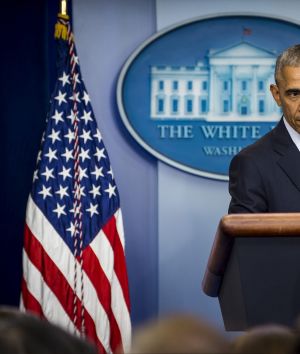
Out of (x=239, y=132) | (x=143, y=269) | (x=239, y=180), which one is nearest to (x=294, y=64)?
(x=239, y=180)

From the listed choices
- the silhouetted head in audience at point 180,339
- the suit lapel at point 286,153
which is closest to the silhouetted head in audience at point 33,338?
the silhouetted head in audience at point 180,339

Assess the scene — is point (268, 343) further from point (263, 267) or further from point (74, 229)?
point (74, 229)

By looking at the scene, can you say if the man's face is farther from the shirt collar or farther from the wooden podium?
the wooden podium

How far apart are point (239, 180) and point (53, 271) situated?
164 centimetres

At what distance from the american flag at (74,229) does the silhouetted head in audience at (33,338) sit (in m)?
3.29

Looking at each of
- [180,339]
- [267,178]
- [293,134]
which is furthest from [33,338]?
[293,134]

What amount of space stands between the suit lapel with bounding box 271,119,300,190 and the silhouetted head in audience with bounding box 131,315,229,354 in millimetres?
1892

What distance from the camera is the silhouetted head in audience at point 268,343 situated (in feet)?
1.74

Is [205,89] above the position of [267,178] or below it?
above

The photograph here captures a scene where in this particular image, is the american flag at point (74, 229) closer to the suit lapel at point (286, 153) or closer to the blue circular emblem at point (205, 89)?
the blue circular emblem at point (205, 89)

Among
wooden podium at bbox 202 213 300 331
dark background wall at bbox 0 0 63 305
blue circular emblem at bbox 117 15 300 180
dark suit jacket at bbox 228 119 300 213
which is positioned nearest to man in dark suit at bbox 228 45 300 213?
dark suit jacket at bbox 228 119 300 213

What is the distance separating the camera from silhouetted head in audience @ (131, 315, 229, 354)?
52cm

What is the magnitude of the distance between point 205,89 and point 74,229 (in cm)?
100

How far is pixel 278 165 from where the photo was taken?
246 centimetres
